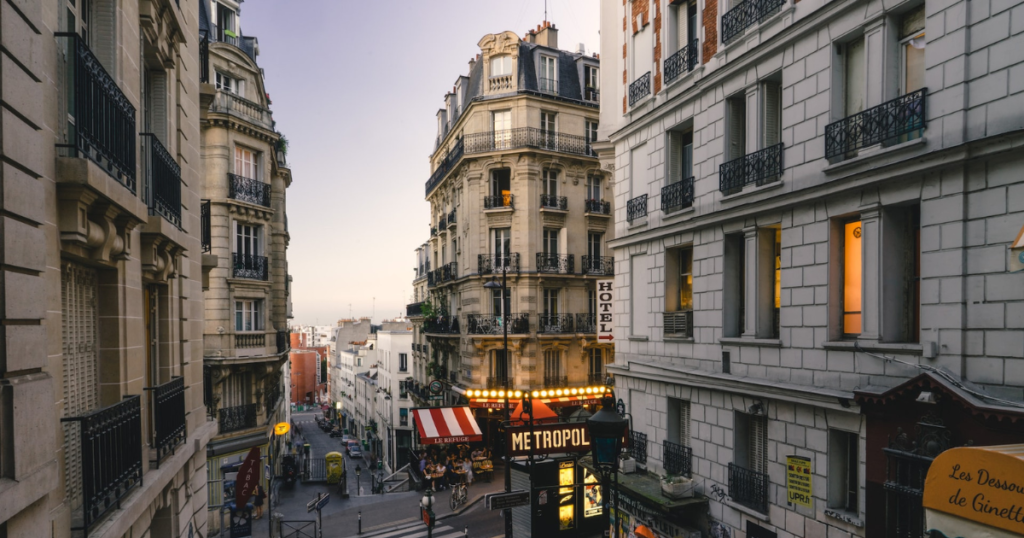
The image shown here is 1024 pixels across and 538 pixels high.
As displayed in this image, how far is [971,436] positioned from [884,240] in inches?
124

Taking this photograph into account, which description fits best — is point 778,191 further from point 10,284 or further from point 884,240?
point 10,284

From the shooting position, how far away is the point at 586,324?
32594mm

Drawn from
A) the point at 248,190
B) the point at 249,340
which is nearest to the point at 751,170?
the point at 248,190

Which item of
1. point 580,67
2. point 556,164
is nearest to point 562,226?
point 556,164

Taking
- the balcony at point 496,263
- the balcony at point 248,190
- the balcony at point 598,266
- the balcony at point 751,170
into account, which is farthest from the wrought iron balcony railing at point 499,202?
the balcony at point 751,170

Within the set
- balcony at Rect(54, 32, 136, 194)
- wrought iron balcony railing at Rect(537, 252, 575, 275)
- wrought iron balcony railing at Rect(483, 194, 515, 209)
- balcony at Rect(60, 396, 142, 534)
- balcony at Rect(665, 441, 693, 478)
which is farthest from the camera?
wrought iron balcony railing at Rect(483, 194, 515, 209)

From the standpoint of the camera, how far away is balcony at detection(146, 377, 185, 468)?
766 centimetres

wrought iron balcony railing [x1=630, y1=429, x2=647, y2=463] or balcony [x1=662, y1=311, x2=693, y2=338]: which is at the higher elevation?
balcony [x1=662, y1=311, x2=693, y2=338]

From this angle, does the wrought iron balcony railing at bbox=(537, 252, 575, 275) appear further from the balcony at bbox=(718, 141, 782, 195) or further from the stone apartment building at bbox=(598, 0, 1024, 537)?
the balcony at bbox=(718, 141, 782, 195)

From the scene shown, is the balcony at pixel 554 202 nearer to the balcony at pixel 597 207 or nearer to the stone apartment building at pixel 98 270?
the balcony at pixel 597 207

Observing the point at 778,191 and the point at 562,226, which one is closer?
the point at 778,191

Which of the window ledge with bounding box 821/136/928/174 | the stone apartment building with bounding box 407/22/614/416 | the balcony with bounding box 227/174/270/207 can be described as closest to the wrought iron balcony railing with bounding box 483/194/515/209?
the stone apartment building with bounding box 407/22/614/416

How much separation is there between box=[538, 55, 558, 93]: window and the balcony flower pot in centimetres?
2447

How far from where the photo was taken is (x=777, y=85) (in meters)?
12.1
